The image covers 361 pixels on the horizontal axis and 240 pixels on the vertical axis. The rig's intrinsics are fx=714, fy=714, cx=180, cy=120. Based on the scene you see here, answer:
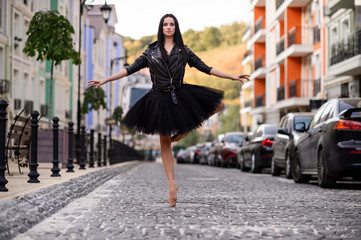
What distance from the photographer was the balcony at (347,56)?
30062 mm

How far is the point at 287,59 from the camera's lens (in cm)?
4850

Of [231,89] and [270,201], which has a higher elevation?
[231,89]

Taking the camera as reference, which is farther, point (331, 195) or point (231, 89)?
point (231, 89)

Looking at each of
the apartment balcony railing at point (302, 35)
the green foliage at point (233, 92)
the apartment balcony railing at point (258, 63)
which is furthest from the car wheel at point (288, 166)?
the green foliage at point (233, 92)

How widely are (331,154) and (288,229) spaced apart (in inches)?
253

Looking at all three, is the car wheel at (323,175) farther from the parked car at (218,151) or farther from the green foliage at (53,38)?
the parked car at (218,151)

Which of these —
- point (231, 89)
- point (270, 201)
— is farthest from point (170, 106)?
point (231, 89)

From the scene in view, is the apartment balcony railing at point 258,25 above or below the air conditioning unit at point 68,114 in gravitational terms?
above

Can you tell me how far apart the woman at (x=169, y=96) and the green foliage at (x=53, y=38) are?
14.5 metres

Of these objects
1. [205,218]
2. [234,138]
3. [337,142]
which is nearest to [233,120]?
[234,138]

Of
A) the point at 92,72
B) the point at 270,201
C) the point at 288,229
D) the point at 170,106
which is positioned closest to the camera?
the point at 288,229

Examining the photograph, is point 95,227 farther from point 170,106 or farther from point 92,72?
point 92,72

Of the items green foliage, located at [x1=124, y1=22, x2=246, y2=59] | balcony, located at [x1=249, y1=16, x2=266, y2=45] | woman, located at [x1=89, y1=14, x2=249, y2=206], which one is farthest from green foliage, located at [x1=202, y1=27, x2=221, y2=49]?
woman, located at [x1=89, y1=14, x2=249, y2=206]

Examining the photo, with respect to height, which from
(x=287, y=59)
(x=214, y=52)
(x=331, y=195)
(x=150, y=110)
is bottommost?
(x=331, y=195)
